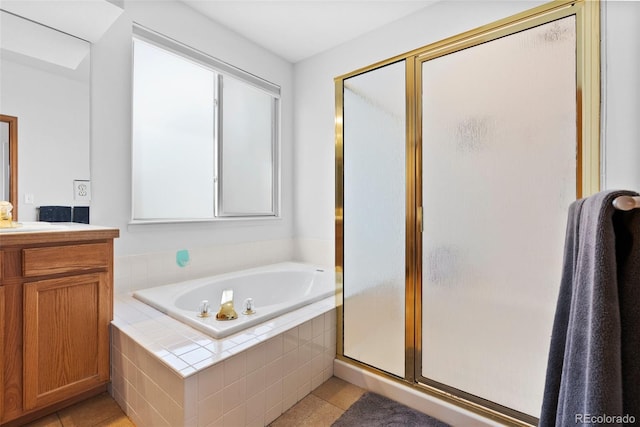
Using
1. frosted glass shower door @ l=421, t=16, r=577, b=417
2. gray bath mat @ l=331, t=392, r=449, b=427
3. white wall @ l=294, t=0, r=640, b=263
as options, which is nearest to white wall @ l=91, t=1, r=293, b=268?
white wall @ l=294, t=0, r=640, b=263

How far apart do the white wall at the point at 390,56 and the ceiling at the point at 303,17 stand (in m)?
0.11

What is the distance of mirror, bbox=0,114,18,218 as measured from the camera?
64.1 inches

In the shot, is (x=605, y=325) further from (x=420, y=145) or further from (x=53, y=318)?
(x=53, y=318)

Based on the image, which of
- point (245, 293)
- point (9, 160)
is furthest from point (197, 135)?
point (245, 293)

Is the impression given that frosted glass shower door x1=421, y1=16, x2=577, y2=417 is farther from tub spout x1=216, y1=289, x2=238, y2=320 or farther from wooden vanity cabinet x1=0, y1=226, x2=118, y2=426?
wooden vanity cabinet x1=0, y1=226, x2=118, y2=426

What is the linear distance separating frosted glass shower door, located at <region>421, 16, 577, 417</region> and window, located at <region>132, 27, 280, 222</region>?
188cm

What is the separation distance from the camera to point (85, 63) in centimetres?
192

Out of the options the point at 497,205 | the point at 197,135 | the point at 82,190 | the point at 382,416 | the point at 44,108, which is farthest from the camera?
the point at 197,135

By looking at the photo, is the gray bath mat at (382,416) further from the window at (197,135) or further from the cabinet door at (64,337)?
the window at (197,135)

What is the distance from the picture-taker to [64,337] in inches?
57.8

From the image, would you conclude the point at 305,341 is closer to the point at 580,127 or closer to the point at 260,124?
the point at 580,127

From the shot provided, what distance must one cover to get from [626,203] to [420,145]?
1140 millimetres

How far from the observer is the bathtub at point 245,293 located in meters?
1.62

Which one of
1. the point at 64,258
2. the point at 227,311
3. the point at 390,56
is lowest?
the point at 227,311
